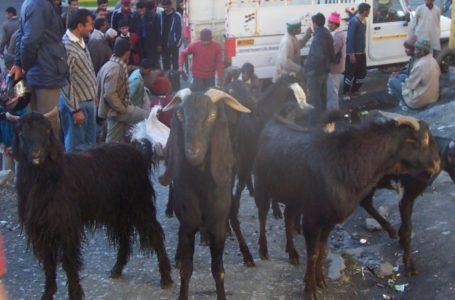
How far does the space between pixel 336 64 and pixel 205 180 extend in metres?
7.80

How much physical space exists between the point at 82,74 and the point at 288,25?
19.7 ft

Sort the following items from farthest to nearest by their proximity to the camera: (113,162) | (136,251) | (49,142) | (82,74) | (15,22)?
(15,22) → (82,74) → (136,251) → (113,162) → (49,142)

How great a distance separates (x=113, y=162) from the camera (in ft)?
19.9

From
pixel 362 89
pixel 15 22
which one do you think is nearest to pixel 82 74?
pixel 15 22

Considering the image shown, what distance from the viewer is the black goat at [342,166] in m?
5.97

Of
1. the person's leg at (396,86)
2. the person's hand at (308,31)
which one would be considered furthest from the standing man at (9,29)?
the person's leg at (396,86)

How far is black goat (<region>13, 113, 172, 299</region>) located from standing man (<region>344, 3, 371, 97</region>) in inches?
328

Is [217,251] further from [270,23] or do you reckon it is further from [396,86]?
[270,23]

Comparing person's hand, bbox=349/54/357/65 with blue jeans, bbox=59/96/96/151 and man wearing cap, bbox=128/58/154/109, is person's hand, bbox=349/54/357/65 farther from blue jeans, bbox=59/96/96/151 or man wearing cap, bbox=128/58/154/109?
blue jeans, bbox=59/96/96/151

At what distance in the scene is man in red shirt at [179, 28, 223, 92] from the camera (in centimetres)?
1266

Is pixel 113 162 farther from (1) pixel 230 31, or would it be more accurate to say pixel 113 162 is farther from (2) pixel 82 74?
(1) pixel 230 31

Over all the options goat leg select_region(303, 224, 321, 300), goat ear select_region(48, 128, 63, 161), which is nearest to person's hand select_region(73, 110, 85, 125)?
goat ear select_region(48, 128, 63, 161)

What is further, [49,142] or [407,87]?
[407,87]

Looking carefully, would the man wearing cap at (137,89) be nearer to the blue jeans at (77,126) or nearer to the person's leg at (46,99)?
the blue jeans at (77,126)
